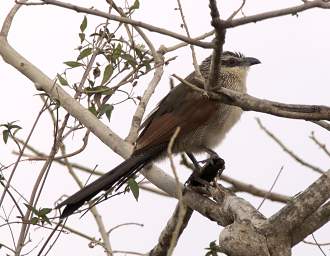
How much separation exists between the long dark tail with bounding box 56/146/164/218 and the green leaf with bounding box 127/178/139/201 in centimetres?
3

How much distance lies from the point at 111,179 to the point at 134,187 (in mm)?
115

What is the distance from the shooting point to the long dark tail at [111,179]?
3186mm

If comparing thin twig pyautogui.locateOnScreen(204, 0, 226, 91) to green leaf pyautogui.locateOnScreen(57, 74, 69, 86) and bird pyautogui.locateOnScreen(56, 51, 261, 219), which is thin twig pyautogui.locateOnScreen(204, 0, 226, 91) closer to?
bird pyautogui.locateOnScreen(56, 51, 261, 219)

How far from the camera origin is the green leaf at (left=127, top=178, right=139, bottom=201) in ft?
11.0

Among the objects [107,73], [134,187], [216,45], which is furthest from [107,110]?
[216,45]

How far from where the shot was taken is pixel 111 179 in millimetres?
3369

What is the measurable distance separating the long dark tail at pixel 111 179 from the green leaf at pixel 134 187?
0.09 feet

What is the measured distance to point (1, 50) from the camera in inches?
144

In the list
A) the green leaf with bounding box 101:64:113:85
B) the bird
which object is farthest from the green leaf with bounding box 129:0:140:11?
the bird

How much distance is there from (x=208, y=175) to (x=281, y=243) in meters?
0.88

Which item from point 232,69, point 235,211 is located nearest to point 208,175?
point 235,211

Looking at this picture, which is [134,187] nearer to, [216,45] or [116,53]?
[116,53]

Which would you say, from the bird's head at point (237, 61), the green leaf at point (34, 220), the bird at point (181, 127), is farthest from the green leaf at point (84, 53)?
the bird's head at point (237, 61)

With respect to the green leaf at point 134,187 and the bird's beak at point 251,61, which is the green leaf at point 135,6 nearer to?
the green leaf at point 134,187
